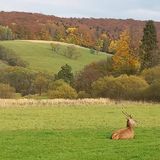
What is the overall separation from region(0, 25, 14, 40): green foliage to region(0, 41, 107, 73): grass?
38.5 ft

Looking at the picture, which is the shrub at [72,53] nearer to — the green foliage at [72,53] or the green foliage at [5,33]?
the green foliage at [72,53]

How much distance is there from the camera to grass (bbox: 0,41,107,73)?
138 m

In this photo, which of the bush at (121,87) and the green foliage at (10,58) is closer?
the bush at (121,87)

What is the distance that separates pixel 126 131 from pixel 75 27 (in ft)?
563

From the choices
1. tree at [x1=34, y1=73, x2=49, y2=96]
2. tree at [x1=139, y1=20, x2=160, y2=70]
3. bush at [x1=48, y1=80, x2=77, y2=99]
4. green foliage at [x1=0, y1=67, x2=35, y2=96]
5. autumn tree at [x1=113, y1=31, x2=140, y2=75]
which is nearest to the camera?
bush at [x1=48, y1=80, x2=77, y2=99]

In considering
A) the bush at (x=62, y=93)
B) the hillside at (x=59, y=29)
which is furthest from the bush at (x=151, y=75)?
the hillside at (x=59, y=29)

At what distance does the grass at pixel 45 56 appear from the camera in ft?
454

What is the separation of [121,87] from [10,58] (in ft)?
244

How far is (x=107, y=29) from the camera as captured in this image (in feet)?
641

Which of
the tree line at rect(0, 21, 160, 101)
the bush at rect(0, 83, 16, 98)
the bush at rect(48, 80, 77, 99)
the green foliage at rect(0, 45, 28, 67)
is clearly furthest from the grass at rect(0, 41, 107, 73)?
the bush at rect(48, 80, 77, 99)

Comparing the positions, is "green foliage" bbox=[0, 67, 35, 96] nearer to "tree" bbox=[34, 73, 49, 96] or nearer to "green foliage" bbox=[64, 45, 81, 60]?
"tree" bbox=[34, 73, 49, 96]

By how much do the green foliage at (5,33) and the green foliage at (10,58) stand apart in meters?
28.3

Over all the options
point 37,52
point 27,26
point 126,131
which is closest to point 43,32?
point 27,26

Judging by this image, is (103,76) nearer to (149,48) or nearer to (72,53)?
(149,48)
